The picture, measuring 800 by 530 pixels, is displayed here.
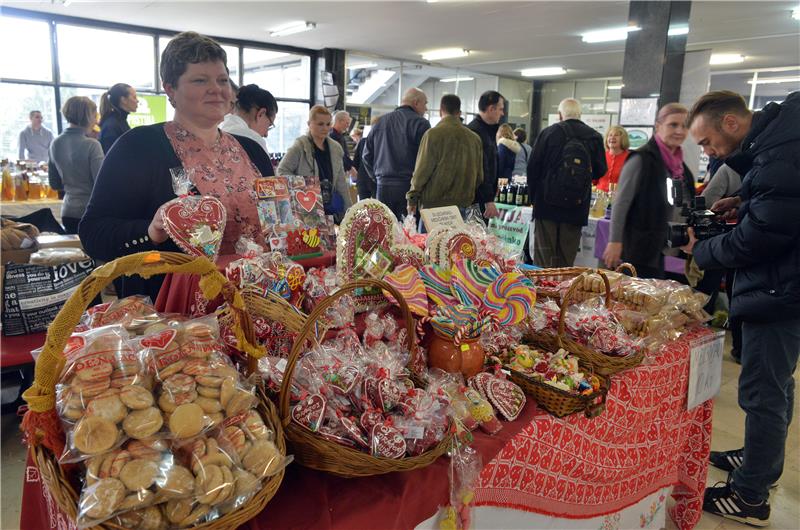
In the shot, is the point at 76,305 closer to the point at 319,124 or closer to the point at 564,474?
the point at 564,474

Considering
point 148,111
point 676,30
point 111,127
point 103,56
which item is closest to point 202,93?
point 111,127

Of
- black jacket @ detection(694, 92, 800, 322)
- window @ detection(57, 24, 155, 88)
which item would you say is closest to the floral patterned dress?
black jacket @ detection(694, 92, 800, 322)

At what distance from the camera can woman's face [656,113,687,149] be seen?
9.78ft

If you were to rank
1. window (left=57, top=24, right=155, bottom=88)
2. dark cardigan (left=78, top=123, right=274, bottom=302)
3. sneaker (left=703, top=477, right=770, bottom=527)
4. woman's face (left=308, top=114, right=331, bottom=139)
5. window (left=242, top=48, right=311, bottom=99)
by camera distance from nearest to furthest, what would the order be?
dark cardigan (left=78, top=123, right=274, bottom=302) → sneaker (left=703, top=477, right=770, bottom=527) → woman's face (left=308, top=114, right=331, bottom=139) → window (left=57, top=24, right=155, bottom=88) → window (left=242, top=48, right=311, bottom=99)

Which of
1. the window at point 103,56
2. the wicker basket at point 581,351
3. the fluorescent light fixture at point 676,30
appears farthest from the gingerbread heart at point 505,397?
the window at point 103,56

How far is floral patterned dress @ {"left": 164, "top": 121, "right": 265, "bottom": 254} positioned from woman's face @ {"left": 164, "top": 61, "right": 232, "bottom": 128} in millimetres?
59

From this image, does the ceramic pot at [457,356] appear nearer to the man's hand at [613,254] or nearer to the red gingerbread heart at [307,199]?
the red gingerbread heart at [307,199]

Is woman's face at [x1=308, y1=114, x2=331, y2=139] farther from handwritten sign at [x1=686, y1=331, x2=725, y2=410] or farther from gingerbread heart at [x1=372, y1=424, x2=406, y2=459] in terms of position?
gingerbread heart at [x1=372, y1=424, x2=406, y2=459]

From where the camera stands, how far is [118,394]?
2.47ft

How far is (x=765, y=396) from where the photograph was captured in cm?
193

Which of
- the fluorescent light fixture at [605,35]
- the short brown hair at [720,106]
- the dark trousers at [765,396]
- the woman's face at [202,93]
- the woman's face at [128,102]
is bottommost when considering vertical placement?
the dark trousers at [765,396]

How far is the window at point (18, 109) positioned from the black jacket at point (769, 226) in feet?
29.2

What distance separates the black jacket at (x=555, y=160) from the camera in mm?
3846

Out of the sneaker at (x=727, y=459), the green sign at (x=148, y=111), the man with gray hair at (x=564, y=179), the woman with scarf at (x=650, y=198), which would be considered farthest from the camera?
the green sign at (x=148, y=111)
